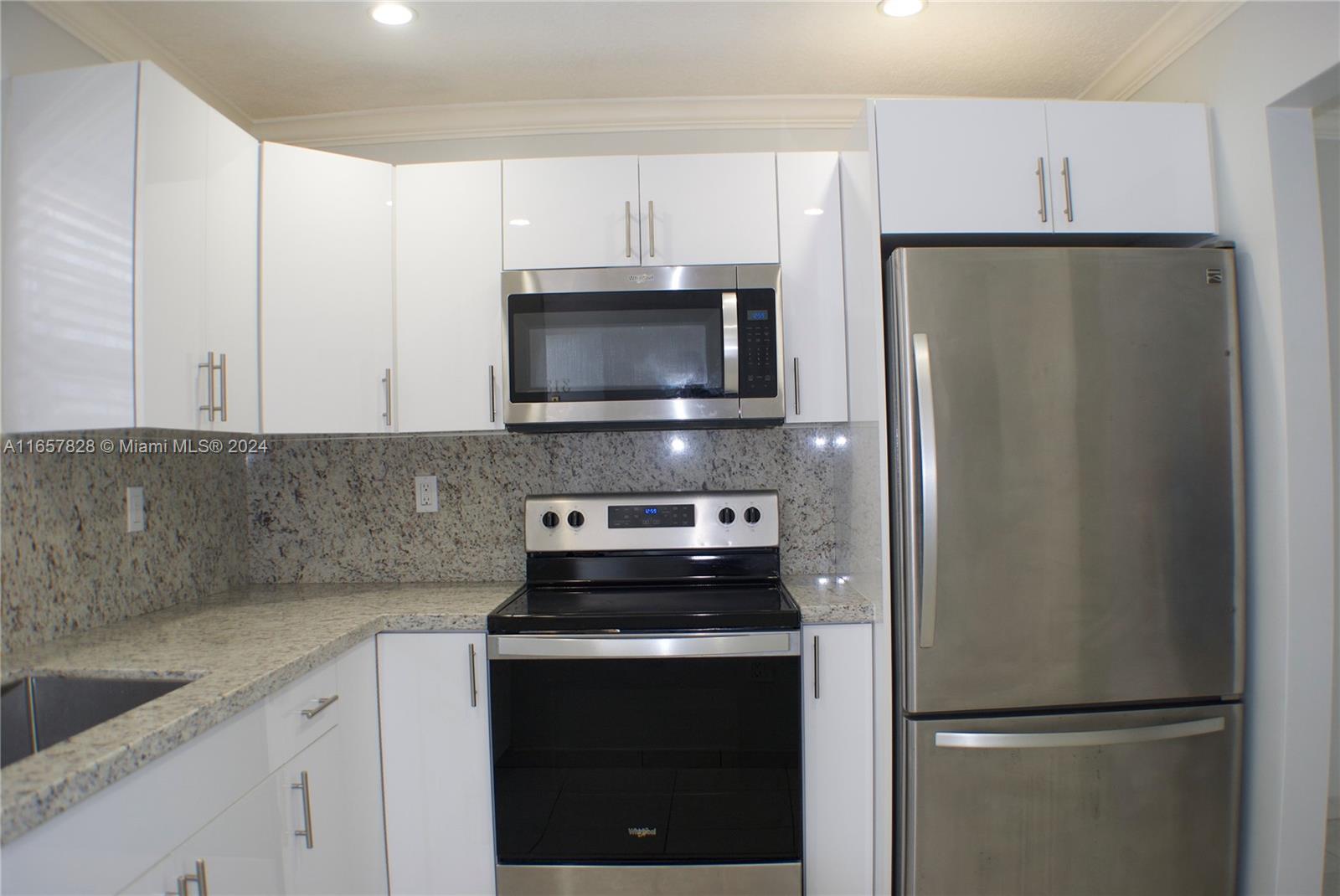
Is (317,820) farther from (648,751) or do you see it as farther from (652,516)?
(652,516)

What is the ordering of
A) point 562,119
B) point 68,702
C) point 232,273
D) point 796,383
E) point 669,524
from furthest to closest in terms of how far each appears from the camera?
point 562,119, point 669,524, point 796,383, point 232,273, point 68,702

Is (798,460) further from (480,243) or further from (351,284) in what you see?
(351,284)

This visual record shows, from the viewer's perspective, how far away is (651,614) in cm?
173

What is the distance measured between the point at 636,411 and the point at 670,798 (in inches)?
38.5

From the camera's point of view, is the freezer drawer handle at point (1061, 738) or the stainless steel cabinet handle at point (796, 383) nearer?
the freezer drawer handle at point (1061, 738)

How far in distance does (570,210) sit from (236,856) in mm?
1626

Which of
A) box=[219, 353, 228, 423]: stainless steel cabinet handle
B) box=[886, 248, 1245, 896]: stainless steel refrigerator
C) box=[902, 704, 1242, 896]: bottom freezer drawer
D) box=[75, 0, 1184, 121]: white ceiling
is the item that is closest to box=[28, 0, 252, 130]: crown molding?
box=[75, 0, 1184, 121]: white ceiling

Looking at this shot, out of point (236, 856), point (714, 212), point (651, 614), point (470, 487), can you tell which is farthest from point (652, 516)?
point (236, 856)

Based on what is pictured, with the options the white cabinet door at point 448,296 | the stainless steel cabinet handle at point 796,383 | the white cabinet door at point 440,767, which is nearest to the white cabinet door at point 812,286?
the stainless steel cabinet handle at point 796,383

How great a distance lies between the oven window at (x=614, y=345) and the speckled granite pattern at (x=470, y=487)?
39 centimetres

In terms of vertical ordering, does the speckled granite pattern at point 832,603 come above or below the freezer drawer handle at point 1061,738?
above

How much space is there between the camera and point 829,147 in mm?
2309

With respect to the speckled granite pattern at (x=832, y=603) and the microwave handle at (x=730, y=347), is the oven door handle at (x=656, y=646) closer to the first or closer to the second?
the speckled granite pattern at (x=832, y=603)

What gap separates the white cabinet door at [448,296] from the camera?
1978 mm
